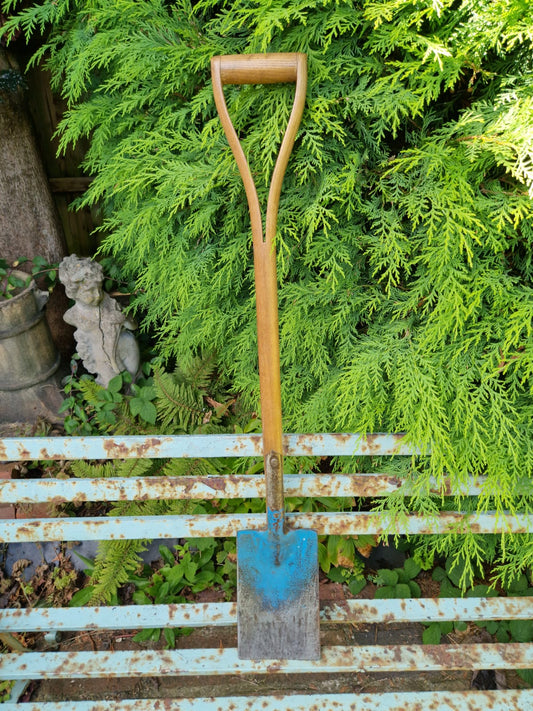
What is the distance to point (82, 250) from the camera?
3.55 meters

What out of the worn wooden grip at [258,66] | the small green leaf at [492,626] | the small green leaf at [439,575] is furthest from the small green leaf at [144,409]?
the small green leaf at [492,626]

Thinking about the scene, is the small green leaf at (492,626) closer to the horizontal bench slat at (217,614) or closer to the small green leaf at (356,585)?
the horizontal bench slat at (217,614)

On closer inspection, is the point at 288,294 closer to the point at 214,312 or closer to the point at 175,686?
the point at 214,312

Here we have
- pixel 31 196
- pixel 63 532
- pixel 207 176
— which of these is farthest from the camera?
pixel 31 196

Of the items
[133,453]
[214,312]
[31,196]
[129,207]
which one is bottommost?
[133,453]

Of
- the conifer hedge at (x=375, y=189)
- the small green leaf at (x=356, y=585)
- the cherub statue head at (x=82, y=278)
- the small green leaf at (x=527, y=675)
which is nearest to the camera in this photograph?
the conifer hedge at (x=375, y=189)

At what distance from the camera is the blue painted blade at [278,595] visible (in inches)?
65.4

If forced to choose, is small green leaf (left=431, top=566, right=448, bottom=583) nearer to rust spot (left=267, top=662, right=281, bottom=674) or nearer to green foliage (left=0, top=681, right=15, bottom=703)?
rust spot (left=267, top=662, right=281, bottom=674)

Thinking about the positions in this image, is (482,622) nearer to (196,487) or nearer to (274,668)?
(274,668)

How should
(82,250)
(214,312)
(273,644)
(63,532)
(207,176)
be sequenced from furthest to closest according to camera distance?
1. (82,250)
2. (214,312)
3. (207,176)
4. (63,532)
5. (273,644)

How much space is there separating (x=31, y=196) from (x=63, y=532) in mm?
2158

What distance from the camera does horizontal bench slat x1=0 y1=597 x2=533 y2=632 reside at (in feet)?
5.93

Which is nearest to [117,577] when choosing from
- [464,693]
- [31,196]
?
[464,693]

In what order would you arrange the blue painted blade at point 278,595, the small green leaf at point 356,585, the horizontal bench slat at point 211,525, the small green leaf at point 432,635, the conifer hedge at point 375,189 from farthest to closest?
the small green leaf at point 356,585 < the small green leaf at point 432,635 < the horizontal bench slat at point 211,525 < the blue painted blade at point 278,595 < the conifer hedge at point 375,189
